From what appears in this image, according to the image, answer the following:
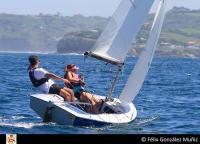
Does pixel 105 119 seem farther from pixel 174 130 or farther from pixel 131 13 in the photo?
pixel 131 13

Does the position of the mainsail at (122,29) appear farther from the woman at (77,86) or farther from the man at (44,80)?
the man at (44,80)

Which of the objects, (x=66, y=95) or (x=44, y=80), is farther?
(x=66, y=95)

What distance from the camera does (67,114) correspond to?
67.2 ft

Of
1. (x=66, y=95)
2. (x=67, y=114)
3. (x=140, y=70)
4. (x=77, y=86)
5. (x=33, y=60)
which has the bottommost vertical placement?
(x=67, y=114)

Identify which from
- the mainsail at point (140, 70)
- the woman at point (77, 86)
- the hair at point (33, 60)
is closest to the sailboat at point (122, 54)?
the mainsail at point (140, 70)

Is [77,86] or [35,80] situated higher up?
[35,80]

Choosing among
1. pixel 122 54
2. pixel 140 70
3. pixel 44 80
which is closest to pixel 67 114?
pixel 44 80

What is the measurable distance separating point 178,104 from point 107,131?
974 centimetres

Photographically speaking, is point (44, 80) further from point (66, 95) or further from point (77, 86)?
point (77, 86)

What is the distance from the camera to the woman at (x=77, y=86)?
2133cm

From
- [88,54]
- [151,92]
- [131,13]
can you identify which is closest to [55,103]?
[88,54]

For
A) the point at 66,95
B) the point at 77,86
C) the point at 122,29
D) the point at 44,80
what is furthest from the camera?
the point at 122,29

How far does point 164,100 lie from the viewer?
3181 cm

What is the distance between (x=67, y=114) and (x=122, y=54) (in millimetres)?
3124
